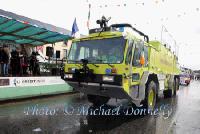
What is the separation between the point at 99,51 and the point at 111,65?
0.74 metres

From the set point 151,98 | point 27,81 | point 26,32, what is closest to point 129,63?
point 151,98

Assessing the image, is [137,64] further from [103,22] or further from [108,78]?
[103,22]

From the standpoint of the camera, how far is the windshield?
720cm

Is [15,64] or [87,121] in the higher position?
[15,64]

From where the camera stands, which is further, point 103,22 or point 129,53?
point 103,22

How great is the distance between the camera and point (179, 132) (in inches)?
249

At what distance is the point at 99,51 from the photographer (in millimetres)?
7602

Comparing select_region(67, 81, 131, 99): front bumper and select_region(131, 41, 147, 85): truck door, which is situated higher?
select_region(131, 41, 147, 85): truck door

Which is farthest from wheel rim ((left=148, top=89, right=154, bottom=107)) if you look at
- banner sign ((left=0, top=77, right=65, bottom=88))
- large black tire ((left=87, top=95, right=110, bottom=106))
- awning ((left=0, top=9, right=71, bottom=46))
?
awning ((left=0, top=9, right=71, bottom=46))

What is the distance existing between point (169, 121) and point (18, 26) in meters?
8.38

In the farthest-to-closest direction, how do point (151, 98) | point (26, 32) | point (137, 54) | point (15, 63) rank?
point (26, 32) < point (15, 63) < point (151, 98) < point (137, 54)

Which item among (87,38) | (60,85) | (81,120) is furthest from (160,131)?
(60,85)

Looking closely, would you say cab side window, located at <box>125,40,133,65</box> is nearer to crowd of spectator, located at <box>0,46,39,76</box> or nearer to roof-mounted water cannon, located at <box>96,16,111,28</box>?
roof-mounted water cannon, located at <box>96,16,111,28</box>

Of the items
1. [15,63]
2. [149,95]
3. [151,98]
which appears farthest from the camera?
[15,63]
